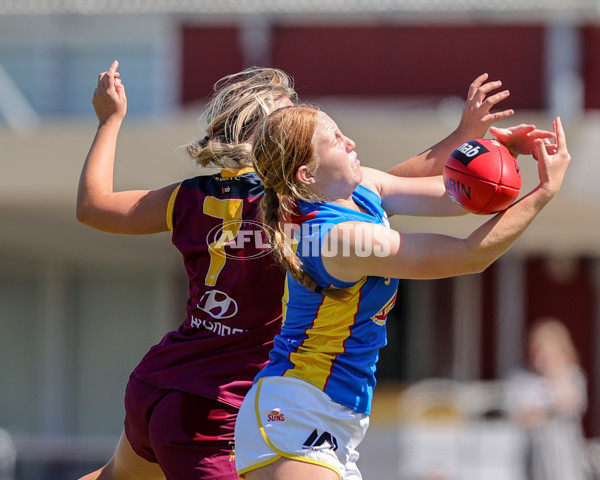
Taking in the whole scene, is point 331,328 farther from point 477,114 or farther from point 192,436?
point 477,114

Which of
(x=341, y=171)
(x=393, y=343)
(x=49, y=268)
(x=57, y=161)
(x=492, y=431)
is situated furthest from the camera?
(x=49, y=268)

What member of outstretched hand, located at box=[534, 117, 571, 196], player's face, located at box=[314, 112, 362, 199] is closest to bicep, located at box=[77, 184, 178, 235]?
player's face, located at box=[314, 112, 362, 199]

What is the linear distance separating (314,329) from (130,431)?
0.82m

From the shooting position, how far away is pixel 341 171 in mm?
3000

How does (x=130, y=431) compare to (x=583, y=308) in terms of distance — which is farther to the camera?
(x=583, y=308)

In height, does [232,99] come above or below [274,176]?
above

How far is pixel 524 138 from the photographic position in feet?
9.97

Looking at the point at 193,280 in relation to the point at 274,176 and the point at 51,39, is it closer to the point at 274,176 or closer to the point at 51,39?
the point at 274,176

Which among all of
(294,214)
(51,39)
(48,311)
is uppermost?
(51,39)

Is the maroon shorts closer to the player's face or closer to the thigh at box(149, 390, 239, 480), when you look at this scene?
the thigh at box(149, 390, 239, 480)

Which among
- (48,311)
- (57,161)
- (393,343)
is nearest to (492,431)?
(393,343)

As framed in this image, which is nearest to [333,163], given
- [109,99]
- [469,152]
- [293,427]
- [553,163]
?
[469,152]

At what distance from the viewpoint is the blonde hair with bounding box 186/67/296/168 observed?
10.9 ft

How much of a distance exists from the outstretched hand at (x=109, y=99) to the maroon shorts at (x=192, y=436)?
3.25ft
